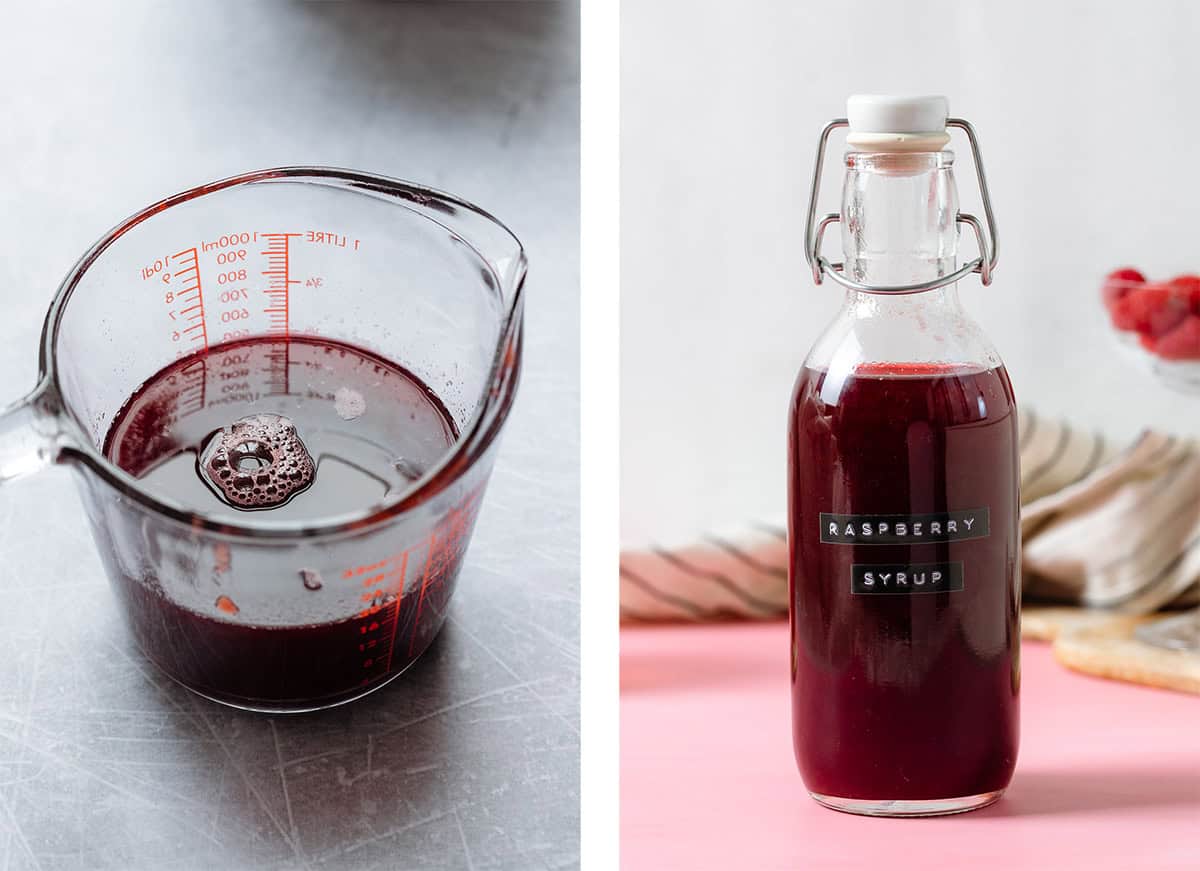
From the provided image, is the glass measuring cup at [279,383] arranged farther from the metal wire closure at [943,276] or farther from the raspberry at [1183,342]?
the raspberry at [1183,342]

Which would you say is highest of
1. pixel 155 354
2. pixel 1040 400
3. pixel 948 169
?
pixel 948 169

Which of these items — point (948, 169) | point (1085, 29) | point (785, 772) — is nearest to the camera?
point (948, 169)

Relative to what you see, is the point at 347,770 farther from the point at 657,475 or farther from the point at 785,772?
the point at 657,475

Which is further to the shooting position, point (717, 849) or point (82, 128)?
point (82, 128)

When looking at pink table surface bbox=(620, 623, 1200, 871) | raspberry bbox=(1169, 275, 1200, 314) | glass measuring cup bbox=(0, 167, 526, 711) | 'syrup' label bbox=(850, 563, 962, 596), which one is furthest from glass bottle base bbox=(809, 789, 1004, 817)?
raspberry bbox=(1169, 275, 1200, 314)

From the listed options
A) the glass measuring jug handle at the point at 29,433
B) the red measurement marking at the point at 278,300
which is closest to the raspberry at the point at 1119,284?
the red measurement marking at the point at 278,300

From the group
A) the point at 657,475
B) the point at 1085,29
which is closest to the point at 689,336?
the point at 657,475

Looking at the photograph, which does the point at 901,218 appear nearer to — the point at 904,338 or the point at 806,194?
the point at 904,338

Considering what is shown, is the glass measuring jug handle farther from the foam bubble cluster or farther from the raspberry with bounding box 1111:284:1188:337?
the raspberry with bounding box 1111:284:1188:337
